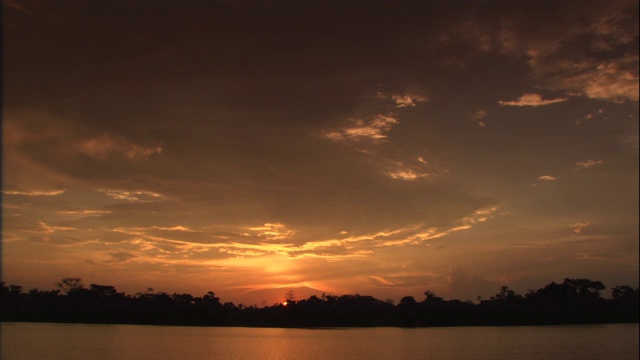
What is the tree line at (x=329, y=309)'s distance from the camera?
108562 millimetres

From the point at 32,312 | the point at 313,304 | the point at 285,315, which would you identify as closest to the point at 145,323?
the point at 32,312

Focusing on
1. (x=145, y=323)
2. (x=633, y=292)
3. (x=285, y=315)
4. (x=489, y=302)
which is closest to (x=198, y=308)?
(x=145, y=323)

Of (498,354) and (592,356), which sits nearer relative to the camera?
(592,356)

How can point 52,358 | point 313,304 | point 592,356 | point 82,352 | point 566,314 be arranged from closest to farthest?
point 52,358
point 592,356
point 82,352
point 566,314
point 313,304

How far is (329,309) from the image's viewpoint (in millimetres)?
123000

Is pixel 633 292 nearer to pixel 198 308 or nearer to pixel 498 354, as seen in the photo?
pixel 498 354

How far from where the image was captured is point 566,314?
348 ft

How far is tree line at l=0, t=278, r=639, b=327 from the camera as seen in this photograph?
4274 inches

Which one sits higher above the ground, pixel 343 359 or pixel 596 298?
pixel 596 298

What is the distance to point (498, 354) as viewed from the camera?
45.6 m

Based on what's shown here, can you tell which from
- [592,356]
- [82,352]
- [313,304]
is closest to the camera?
[592,356]

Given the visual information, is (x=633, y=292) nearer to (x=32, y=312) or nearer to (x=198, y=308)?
(x=198, y=308)

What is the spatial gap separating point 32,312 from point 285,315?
6408cm

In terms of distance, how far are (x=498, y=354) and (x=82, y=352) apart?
133ft
